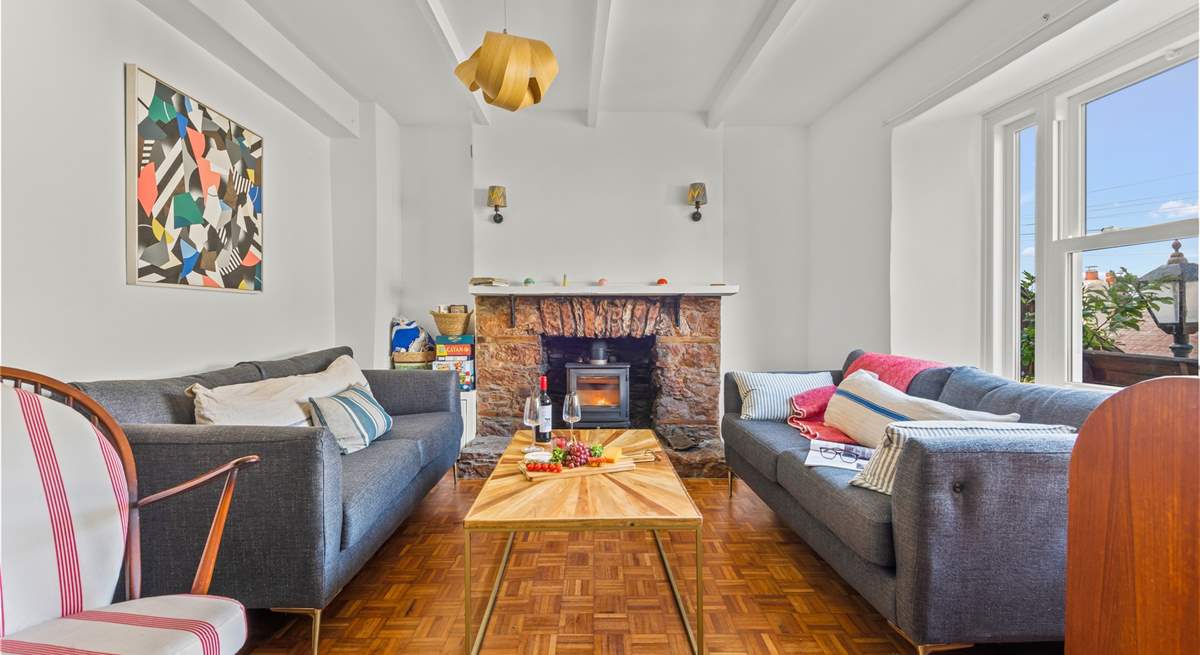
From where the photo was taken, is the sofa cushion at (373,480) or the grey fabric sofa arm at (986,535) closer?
the grey fabric sofa arm at (986,535)

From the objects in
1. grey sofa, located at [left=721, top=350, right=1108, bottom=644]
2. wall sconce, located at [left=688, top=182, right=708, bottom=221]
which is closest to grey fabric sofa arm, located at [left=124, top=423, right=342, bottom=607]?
grey sofa, located at [left=721, top=350, right=1108, bottom=644]

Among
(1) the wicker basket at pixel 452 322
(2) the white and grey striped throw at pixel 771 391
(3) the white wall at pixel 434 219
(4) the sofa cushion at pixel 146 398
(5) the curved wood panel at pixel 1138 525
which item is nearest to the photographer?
(5) the curved wood panel at pixel 1138 525

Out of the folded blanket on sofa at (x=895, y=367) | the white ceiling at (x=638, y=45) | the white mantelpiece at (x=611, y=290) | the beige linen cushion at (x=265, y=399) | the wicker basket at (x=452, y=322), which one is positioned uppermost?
the white ceiling at (x=638, y=45)

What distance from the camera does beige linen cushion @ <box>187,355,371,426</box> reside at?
1942 millimetres

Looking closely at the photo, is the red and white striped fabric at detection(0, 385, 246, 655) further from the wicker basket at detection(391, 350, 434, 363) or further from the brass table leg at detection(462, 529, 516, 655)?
the wicker basket at detection(391, 350, 434, 363)

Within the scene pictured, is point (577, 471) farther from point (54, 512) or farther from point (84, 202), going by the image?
point (84, 202)

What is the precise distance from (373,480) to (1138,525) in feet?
6.65

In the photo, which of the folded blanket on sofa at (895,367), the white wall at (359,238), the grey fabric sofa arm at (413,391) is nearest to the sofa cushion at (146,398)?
the grey fabric sofa arm at (413,391)

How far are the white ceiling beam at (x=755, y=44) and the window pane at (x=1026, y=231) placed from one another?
1.43 meters

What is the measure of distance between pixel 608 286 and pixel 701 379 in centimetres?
98

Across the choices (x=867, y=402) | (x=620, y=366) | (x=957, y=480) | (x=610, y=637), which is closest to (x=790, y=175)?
(x=620, y=366)

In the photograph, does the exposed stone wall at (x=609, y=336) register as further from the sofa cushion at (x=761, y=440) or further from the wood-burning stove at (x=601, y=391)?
the sofa cushion at (x=761, y=440)

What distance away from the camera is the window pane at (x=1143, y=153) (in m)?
2.06

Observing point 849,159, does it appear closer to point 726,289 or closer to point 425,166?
point 726,289
